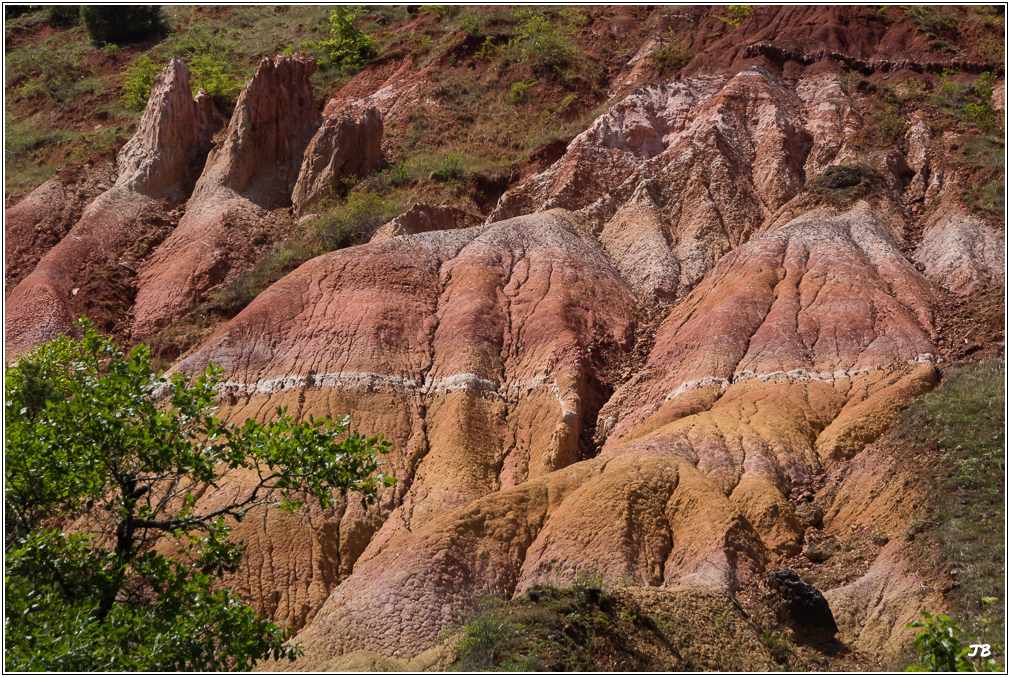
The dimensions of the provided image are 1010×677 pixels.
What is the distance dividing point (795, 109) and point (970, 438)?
56.8 ft

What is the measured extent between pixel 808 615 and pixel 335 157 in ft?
75.6

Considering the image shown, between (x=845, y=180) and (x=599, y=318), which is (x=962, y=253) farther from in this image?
(x=599, y=318)

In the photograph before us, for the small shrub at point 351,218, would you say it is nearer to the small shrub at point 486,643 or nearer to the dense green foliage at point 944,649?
the small shrub at point 486,643

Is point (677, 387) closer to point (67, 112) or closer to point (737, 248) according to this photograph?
point (737, 248)

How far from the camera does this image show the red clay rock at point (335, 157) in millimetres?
28828

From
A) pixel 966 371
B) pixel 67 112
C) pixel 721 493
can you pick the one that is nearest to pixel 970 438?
pixel 966 371

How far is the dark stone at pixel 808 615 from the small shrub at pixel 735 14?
88.7 feet

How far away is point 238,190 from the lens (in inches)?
1145

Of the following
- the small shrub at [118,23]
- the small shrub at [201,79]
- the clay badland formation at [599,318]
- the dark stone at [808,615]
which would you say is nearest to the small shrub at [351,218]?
the clay badland formation at [599,318]

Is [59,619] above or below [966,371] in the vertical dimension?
below

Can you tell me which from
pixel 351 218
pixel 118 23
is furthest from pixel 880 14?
pixel 118 23

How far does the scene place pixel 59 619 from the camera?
7121 millimetres

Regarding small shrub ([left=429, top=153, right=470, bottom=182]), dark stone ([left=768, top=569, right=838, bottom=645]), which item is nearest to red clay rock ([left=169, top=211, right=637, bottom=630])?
dark stone ([left=768, top=569, right=838, bottom=645])

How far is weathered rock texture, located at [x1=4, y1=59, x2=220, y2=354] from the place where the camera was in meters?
23.4
